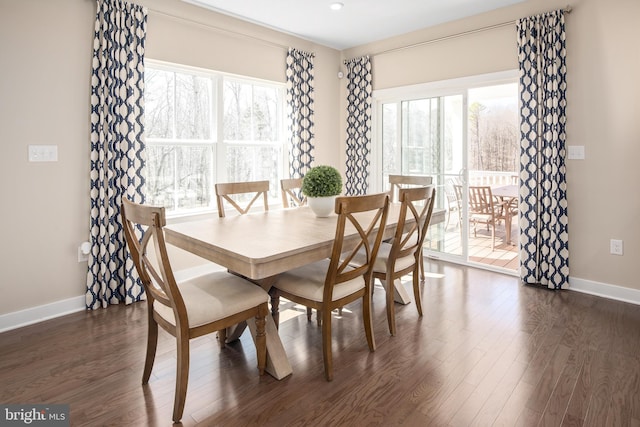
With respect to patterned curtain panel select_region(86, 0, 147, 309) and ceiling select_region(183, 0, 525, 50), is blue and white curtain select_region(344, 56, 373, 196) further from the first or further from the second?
patterned curtain panel select_region(86, 0, 147, 309)

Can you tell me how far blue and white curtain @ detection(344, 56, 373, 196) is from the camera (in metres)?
5.12

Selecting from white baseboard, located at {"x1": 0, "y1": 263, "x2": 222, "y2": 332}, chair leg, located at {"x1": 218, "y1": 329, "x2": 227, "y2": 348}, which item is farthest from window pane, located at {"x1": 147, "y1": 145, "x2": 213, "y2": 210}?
chair leg, located at {"x1": 218, "y1": 329, "x2": 227, "y2": 348}

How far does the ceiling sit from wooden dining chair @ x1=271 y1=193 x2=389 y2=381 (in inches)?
99.4

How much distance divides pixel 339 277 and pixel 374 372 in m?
0.60

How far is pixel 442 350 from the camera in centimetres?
251

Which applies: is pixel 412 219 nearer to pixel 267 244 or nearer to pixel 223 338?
pixel 267 244

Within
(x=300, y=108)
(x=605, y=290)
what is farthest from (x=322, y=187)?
(x=605, y=290)

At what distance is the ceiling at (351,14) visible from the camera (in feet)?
12.4

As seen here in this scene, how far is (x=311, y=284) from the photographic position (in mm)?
2279

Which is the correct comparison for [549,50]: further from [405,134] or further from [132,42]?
[132,42]

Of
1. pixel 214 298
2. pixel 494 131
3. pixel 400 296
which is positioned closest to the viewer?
pixel 214 298

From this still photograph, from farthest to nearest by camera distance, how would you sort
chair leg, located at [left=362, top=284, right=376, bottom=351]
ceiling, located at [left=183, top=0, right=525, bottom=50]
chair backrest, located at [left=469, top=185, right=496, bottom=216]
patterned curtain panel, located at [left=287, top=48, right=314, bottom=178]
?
chair backrest, located at [left=469, top=185, right=496, bottom=216]
patterned curtain panel, located at [left=287, top=48, right=314, bottom=178]
ceiling, located at [left=183, top=0, right=525, bottom=50]
chair leg, located at [left=362, top=284, right=376, bottom=351]

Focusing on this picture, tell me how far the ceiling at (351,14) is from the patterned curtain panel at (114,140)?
2.57 ft

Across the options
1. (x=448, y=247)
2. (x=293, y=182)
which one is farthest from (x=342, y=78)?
(x=448, y=247)
